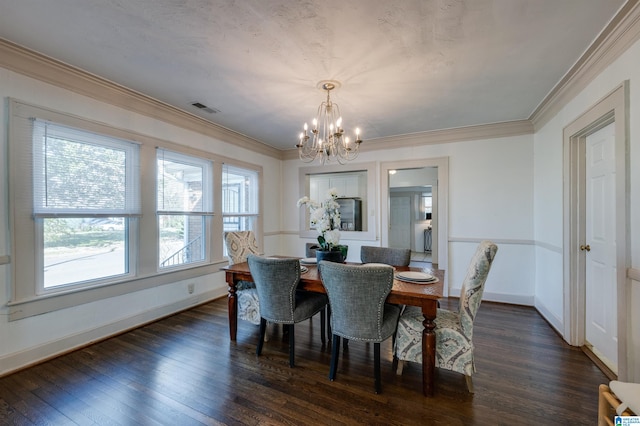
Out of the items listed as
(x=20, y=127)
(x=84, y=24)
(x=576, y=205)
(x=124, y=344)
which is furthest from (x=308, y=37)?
(x=124, y=344)

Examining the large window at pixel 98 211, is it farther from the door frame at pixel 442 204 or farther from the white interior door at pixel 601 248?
the white interior door at pixel 601 248

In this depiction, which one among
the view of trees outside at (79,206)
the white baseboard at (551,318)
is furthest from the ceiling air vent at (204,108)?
the white baseboard at (551,318)

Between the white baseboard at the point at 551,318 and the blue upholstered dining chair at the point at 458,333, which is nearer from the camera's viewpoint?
the blue upholstered dining chair at the point at 458,333

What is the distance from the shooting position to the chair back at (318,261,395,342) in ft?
5.96

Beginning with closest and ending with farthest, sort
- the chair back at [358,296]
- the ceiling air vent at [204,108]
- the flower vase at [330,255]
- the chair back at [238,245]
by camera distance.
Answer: the chair back at [358,296]
the flower vase at [330,255]
the chair back at [238,245]
the ceiling air vent at [204,108]

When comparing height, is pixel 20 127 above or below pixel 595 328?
above

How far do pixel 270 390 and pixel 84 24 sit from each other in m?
2.87

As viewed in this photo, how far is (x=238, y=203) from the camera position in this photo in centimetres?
452

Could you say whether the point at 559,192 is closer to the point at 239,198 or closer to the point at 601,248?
the point at 601,248

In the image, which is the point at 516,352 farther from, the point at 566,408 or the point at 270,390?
the point at 270,390

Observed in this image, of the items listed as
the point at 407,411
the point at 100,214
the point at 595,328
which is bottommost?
the point at 407,411

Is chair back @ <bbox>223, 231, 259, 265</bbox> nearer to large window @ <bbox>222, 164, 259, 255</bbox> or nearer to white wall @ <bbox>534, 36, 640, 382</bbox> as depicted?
large window @ <bbox>222, 164, 259, 255</bbox>

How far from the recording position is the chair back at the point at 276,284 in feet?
7.13

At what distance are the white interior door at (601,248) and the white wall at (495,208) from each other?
1.22 m
